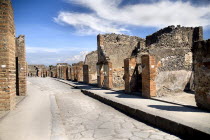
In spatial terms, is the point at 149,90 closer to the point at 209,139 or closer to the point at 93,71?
the point at 209,139

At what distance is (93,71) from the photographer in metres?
20.1

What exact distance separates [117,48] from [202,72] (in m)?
10.9

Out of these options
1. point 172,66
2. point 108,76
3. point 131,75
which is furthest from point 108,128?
point 108,76

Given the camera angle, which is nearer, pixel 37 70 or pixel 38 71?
pixel 38 71

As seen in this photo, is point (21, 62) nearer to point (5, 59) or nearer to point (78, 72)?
point (5, 59)

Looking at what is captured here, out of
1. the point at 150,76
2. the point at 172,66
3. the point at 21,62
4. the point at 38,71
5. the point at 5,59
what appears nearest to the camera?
the point at 5,59

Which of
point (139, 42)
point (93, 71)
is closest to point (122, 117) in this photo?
point (139, 42)

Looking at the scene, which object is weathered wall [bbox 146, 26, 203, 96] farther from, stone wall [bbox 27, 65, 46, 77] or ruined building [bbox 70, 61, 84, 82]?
stone wall [bbox 27, 65, 46, 77]

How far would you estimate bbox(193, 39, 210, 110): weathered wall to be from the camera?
4.71 metres

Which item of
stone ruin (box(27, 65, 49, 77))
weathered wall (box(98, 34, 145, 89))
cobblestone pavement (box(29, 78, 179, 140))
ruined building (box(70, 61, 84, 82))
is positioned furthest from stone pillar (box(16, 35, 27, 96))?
stone ruin (box(27, 65, 49, 77))

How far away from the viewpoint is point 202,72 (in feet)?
16.0

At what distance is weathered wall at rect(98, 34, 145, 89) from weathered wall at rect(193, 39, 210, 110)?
8534 millimetres

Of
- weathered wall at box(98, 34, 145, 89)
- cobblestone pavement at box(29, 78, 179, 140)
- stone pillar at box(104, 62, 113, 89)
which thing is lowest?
cobblestone pavement at box(29, 78, 179, 140)

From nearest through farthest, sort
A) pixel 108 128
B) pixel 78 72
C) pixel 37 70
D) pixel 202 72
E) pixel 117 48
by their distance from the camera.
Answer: pixel 108 128, pixel 202 72, pixel 117 48, pixel 78 72, pixel 37 70
